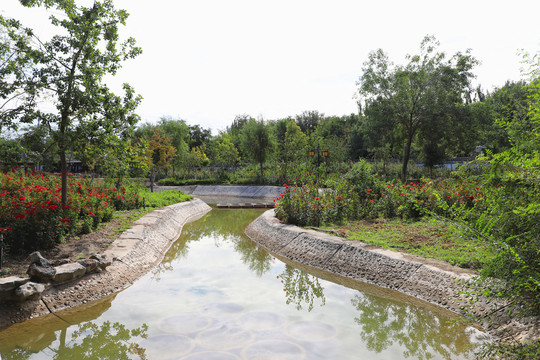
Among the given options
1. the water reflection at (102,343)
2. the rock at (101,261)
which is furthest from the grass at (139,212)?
the water reflection at (102,343)

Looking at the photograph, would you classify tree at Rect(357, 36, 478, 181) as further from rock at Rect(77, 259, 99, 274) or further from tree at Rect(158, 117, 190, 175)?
tree at Rect(158, 117, 190, 175)

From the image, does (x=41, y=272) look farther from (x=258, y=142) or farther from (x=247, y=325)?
(x=258, y=142)

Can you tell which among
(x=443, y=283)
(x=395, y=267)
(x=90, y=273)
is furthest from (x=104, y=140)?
(x=443, y=283)

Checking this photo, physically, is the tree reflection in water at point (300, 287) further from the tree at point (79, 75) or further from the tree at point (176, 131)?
the tree at point (176, 131)

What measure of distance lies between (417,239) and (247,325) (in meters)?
4.83

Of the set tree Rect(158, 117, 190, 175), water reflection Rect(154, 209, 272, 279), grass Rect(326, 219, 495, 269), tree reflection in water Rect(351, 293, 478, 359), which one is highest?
tree Rect(158, 117, 190, 175)

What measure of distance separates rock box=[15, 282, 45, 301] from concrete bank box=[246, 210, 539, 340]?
215 inches

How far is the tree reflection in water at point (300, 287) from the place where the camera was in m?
6.44

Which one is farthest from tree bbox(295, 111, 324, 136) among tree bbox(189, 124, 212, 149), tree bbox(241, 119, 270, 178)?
tree bbox(241, 119, 270, 178)

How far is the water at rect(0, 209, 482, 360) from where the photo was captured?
15.0 ft

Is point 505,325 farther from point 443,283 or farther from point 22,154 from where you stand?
point 22,154

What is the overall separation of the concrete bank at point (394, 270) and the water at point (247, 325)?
9.3 inches

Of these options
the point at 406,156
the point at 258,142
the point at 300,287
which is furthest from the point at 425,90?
the point at 300,287

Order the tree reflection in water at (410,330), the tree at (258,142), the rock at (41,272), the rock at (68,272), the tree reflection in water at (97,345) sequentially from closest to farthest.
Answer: the tree reflection in water at (97,345) < the tree reflection in water at (410,330) < the rock at (41,272) < the rock at (68,272) < the tree at (258,142)
